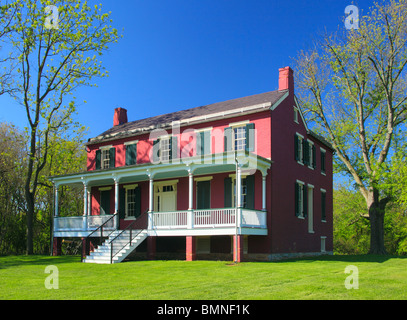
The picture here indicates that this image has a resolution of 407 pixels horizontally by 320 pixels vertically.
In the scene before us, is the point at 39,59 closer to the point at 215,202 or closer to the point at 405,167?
the point at 215,202

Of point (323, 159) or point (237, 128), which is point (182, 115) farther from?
point (323, 159)

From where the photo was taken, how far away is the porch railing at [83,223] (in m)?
21.9

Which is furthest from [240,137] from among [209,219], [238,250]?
[238,250]

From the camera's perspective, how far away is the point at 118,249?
18.3m

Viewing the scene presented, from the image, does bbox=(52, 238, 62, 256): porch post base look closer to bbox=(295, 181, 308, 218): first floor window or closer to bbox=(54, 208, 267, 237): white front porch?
bbox=(54, 208, 267, 237): white front porch

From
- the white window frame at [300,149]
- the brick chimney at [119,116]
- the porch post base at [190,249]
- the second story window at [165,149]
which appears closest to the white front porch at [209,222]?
the porch post base at [190,249]

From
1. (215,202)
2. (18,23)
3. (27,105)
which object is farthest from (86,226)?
(18,23)

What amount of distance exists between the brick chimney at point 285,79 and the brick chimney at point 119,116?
1201 cm

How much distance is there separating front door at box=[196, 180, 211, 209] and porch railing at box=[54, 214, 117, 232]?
4422 millimetres

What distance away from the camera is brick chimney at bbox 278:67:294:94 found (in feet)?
71.6

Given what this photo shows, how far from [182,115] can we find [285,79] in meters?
5.92

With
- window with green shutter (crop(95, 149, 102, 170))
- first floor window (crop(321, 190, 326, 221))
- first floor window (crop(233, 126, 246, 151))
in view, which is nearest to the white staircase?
first floor window (crop(233, 126, 246, 151))

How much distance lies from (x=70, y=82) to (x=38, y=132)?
183 inches

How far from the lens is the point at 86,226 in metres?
22.0
